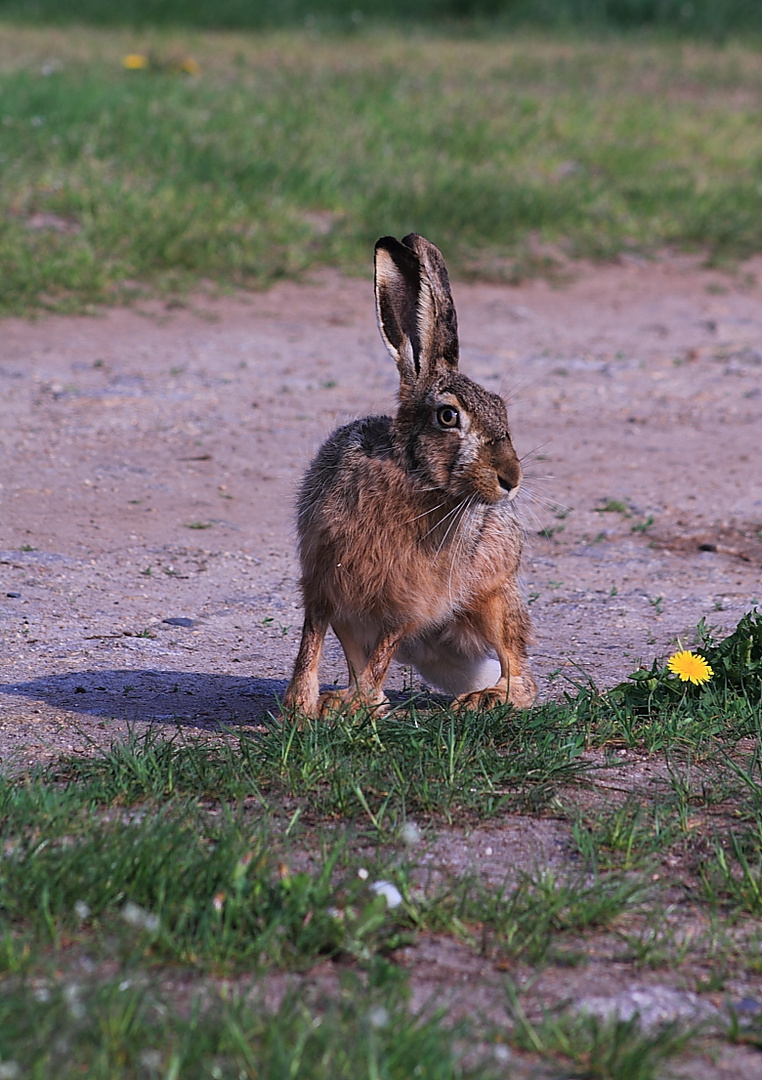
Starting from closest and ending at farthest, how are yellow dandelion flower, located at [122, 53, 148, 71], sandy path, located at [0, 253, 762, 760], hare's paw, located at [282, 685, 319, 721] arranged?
hare's paw, located at [282, 685, 319, 721]
sandy path, located at [0, 253, 762, 760]
yellow dandelion flower, located at [122, 53, 148, 71]

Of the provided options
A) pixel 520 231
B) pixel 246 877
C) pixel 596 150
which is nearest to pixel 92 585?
pixel 246 877

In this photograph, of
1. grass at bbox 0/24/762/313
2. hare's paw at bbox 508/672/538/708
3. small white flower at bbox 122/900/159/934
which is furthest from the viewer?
grass at bbox 0/24/762/313

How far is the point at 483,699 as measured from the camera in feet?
13.4

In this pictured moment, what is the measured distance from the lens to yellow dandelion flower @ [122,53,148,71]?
1373 cm

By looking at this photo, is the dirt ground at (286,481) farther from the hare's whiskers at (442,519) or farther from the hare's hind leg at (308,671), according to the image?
the hare's whiskers at (442,519)

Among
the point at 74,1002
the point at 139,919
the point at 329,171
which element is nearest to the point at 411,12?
the point at 329,171

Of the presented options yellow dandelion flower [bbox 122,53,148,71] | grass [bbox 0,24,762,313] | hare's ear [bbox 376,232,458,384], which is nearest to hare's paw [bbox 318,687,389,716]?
hare's ear [bbox 376,232,458,384]

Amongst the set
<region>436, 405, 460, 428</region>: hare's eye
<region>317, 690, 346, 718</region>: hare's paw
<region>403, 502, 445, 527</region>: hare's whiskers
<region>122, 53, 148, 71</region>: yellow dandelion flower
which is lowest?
<region>317, 690, 346, 718</region>: hare's paw

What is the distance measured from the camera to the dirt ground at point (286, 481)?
4.37m

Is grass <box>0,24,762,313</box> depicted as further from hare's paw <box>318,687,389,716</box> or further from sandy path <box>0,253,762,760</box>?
hare's paw <box>318,687,389,716</box>

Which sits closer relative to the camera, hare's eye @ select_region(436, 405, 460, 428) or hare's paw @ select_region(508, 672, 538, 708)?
hare's eye @ select_region(436, 405, 460, 428)

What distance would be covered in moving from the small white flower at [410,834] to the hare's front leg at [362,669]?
601 mm

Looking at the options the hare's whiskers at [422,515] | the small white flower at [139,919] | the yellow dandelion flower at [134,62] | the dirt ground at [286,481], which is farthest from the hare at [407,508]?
the yellow dandelion flower at [134,62]

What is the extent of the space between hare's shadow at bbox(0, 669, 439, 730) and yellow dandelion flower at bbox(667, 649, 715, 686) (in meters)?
0.74
